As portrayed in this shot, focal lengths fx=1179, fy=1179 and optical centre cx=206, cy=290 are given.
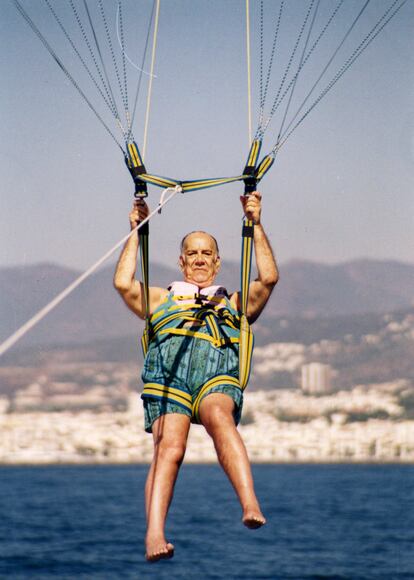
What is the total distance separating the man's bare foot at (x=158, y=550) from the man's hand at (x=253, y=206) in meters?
2.41

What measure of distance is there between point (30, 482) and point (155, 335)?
179 metres

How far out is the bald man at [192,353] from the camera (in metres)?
8.12

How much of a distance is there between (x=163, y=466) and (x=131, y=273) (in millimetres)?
1447

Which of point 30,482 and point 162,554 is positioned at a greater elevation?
point 30,482

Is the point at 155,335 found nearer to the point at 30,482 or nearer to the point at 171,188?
the point at 171,188

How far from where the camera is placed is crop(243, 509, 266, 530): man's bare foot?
25.0 ft

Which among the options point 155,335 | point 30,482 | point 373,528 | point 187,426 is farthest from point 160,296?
point 30,482

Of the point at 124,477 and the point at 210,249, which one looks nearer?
the point at 210,249

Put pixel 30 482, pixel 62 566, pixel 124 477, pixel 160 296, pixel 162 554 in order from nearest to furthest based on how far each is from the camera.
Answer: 1. pixel 162 554
2. pixel 160 296
3. pixel 62 566
4. pixel 30 482
5. pixel 124 477

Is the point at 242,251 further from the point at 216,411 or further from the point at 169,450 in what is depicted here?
the point at 169,450

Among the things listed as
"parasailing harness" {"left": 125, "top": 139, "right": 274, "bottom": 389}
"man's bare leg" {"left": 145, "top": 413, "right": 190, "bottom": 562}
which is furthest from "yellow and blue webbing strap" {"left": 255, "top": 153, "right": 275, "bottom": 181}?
"man's bare leg" {"left": 145, "top": 413, "right": 190, "bottom": 562}

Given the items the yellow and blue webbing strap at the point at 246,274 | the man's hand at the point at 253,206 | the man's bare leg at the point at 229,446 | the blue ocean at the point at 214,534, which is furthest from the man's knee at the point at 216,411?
the blue ocean at the point at 214,534

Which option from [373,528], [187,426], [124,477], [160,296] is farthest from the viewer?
[124,477]

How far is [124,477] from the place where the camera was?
196m
